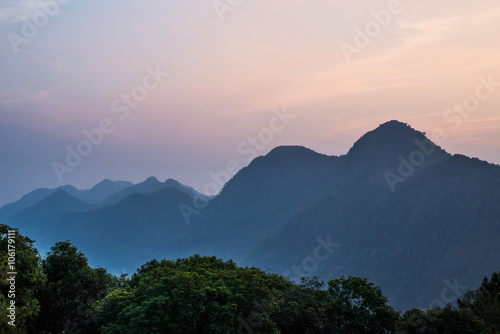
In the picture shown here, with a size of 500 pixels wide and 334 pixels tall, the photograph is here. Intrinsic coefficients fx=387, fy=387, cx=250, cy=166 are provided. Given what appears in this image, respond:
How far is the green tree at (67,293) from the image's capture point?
40156mm

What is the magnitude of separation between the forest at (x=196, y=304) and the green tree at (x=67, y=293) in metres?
0.10

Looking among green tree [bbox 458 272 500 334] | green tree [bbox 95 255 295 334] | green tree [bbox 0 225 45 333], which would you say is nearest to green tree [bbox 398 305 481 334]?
green tree [bbox 458 272 500 334]

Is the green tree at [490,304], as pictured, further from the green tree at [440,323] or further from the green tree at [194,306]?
the green tree at [194,306]

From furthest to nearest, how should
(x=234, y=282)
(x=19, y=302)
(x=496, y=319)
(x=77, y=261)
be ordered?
(x=77, y=261) < (x=234, y=282) < (x=19, y=302) < (x=496, y=319)

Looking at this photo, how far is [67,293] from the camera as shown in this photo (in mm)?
41219

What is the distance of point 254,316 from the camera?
3391 cm

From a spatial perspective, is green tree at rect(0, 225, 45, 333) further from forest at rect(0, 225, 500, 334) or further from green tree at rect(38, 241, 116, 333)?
green tree at rect(38, 241, 116, 333)

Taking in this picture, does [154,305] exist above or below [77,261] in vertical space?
below

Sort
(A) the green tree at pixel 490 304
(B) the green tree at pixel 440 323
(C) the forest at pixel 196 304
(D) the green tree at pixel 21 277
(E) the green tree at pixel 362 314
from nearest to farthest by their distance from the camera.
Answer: (A) the green tree at pixel 490 304 < (D) the green tree at pixel 21 277 < (C) the forest at pixel 196 304 < (B) the green tree at pixel 440 323 < (E) the green tree at pixel 362 314

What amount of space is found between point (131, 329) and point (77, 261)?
1449 cm

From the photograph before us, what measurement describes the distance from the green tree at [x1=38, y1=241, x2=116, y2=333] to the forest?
0.32ft

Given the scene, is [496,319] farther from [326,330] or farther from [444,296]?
[444,296]

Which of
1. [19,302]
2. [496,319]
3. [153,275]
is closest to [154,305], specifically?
[153,275]

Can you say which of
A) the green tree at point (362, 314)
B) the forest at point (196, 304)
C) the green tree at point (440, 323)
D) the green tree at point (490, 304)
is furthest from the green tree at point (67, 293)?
the green tree at point (490, 304)
